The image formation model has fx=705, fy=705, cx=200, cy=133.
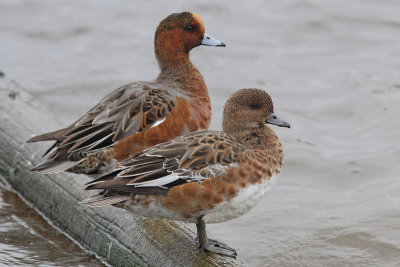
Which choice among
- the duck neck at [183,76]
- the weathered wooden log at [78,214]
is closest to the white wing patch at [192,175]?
the weathered wooden log at [78,214]

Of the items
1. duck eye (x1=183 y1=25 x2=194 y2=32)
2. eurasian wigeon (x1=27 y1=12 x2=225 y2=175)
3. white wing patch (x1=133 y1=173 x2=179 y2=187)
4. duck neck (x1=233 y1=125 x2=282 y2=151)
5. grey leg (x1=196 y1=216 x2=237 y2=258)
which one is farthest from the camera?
duck eye (x1=183 y1=25 x2=194 y2=32)

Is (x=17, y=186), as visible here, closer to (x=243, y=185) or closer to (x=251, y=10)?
(x=243, y=185)

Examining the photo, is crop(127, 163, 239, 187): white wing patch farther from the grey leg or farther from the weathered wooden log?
the weathered wooden log

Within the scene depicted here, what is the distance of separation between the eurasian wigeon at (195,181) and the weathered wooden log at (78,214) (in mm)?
197

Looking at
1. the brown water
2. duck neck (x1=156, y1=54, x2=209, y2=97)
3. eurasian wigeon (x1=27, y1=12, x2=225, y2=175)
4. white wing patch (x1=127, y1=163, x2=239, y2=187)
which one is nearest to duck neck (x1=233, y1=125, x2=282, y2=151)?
white wing patch (x1=127, y1=163, x2=239, y2=187)

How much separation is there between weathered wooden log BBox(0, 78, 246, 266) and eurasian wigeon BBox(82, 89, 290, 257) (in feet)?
0.65

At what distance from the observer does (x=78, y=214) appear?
15.6 feet

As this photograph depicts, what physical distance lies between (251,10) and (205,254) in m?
7.58

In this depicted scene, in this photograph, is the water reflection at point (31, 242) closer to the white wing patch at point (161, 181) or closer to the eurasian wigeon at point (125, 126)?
the eurasian wigeon at point (125, 126)

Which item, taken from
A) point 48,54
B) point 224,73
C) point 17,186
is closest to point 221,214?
point 17,186

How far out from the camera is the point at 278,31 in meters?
10.4

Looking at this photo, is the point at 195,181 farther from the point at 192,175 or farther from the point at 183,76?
the point at 183,76

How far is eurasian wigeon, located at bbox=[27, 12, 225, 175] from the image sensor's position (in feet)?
15.4

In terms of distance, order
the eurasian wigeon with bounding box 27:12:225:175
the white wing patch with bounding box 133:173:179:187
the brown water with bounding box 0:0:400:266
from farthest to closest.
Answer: the brown water with bounding box 0:0:400:266, the eurasian wigeon with bounding box 27:12:225:175, the white wing patch with bounding box 133:173:179:187
